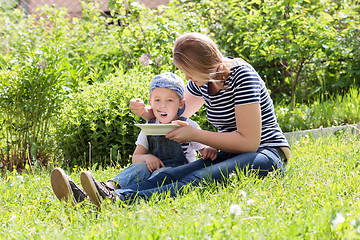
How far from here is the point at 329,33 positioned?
4773 mm

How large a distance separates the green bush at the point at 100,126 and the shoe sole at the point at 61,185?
4.77ft

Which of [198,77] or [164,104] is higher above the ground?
[198,77]

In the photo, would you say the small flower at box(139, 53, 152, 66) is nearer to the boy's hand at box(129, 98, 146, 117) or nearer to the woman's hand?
the boy's hand at box(129, 98, 146, 117)

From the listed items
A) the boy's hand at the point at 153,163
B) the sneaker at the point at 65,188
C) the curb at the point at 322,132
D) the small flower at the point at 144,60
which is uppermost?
the small flower at the point at 144,60

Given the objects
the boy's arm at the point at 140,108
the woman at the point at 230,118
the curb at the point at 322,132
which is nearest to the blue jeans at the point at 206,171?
the woman at the point at 230,118

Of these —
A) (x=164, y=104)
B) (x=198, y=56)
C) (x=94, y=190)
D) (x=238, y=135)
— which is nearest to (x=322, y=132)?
(x=238, y=135)

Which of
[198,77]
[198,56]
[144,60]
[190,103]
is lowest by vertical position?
[190,103]

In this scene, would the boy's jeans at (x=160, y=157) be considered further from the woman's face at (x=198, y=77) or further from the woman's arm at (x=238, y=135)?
the woman's face at (x=198, y=77)

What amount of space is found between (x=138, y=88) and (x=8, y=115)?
3.83ft

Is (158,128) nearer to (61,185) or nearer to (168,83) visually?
(168,83)

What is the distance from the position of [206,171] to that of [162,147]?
45 centimetres

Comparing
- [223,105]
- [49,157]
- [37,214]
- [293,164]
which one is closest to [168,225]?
[37,214]

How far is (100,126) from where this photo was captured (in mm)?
4016

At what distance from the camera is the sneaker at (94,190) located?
2352 mm
